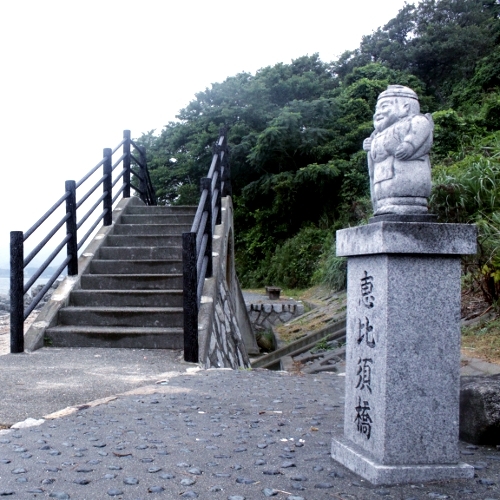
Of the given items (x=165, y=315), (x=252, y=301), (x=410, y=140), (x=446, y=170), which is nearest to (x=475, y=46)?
(x=252, y=301)

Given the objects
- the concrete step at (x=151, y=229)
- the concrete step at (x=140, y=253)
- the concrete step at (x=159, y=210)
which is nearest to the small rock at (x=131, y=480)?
the concrete step at (x=140, y=253)

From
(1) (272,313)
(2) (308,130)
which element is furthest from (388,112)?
(2) (308,130)

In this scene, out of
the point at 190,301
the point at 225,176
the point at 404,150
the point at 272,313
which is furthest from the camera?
the point at 272,313

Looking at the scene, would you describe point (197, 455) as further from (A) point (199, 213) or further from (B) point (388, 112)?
(A) point (199, 213)

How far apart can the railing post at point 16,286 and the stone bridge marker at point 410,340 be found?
3840mm

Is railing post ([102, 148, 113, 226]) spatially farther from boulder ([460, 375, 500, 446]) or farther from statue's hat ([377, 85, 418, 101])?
boulder ([460, 375, 500, 446])

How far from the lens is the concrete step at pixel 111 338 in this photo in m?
5.63

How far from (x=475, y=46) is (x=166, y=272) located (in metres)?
20.3

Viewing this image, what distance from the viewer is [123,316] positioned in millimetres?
5914

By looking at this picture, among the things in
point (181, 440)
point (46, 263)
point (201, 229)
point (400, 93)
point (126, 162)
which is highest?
point (126, 162)

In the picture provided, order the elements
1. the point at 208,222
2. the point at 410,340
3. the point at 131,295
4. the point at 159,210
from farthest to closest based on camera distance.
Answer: the point at 159,210 → the point at 208,222 → the point at 131,295 → the point at 410,340

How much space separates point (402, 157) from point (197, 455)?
1643 mm

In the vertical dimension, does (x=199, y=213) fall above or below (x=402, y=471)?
above

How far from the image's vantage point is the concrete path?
7.39 ft
